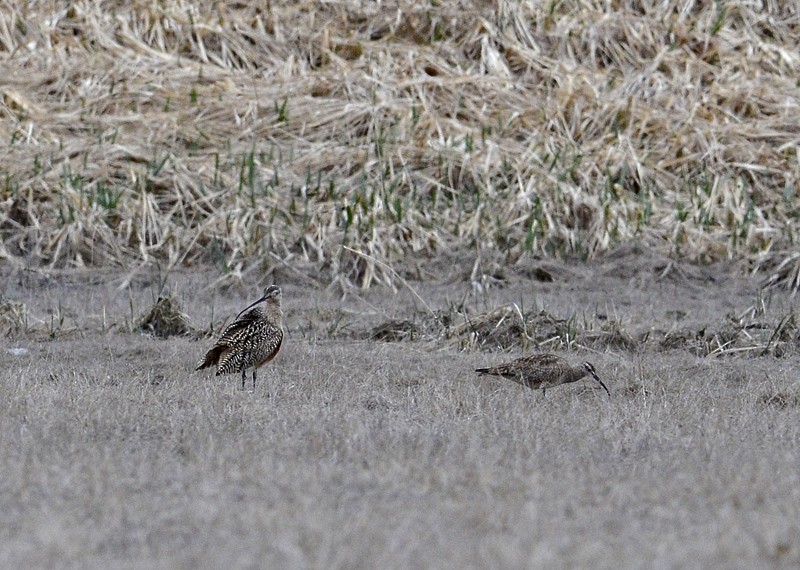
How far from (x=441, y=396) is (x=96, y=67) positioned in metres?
11.4

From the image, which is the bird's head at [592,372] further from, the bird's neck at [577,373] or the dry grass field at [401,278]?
the dry grass field at [401,278]

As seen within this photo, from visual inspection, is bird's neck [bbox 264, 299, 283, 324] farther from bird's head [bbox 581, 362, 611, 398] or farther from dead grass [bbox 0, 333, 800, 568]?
bird's head [bbox 581, 362, 611, 398]

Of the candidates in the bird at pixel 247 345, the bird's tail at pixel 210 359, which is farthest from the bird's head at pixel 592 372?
the bird's tail at pixel 210 359

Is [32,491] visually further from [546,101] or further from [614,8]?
[614,8]

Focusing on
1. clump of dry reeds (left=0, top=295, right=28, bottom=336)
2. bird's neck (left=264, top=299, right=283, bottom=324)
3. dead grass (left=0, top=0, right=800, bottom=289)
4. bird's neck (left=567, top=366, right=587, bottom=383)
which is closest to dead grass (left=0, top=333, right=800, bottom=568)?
bird's neck (left=567, top=366, right=587, bottom=383)

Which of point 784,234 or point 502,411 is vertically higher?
point 502,411

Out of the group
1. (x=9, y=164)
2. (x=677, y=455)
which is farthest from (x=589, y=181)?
(x=677, y=455)

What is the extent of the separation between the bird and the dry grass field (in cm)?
16

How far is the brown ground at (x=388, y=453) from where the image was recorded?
453 centimetres

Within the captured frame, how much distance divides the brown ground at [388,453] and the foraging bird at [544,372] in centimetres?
13

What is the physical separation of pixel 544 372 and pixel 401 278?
9.17 ft

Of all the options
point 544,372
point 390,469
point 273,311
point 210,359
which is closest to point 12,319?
point 210,359

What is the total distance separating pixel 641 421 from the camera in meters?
7.13

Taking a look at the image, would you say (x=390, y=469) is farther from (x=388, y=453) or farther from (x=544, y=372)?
(x=544, y=372)
